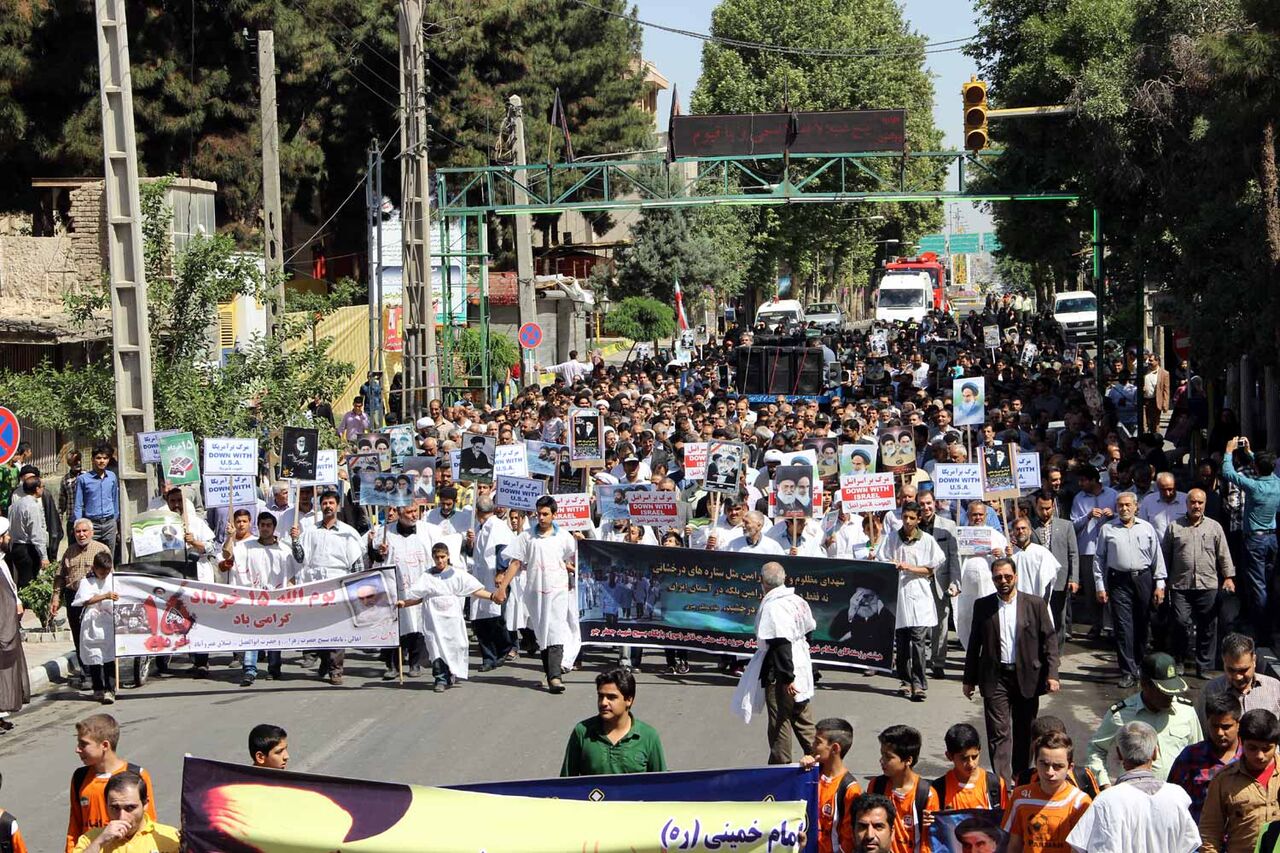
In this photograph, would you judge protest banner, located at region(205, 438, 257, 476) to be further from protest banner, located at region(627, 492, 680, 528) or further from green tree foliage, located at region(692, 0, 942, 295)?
green tree foliage, located at region(692, 0, 942, 295)

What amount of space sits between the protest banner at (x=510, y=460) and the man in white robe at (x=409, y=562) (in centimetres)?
271

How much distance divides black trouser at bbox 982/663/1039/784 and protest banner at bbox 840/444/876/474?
7463mm

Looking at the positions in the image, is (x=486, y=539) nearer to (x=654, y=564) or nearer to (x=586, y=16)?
(x=654, y=564)

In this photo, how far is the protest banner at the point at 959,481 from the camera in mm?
14719

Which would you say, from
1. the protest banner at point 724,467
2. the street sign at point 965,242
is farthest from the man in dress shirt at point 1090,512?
the street sign at point 965,242

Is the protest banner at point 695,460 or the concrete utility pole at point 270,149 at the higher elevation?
the concrete utility pole at point 270,149

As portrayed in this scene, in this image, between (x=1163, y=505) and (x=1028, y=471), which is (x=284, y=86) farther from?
(x=1163, y=505)

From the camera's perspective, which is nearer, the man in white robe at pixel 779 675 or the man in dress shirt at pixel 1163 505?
the man in white robe at pixel 779 675

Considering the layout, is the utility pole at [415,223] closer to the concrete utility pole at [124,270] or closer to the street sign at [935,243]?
the concrete utility pole at [124,270]

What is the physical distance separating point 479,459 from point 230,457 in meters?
2.52

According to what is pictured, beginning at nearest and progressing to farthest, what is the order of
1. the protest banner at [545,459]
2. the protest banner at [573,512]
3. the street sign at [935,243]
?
the protest banner at [573,512] → the protest banner at [545,459] → the street sign at [935,243]

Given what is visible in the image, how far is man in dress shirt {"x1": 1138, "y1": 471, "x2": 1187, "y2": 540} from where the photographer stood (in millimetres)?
13836

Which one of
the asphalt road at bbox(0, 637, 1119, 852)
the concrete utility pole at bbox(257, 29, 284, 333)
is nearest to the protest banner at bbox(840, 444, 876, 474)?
the asphalt road at bbox(0, 637, 1119, 852)

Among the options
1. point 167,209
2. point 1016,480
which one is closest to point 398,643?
point 1016,480
